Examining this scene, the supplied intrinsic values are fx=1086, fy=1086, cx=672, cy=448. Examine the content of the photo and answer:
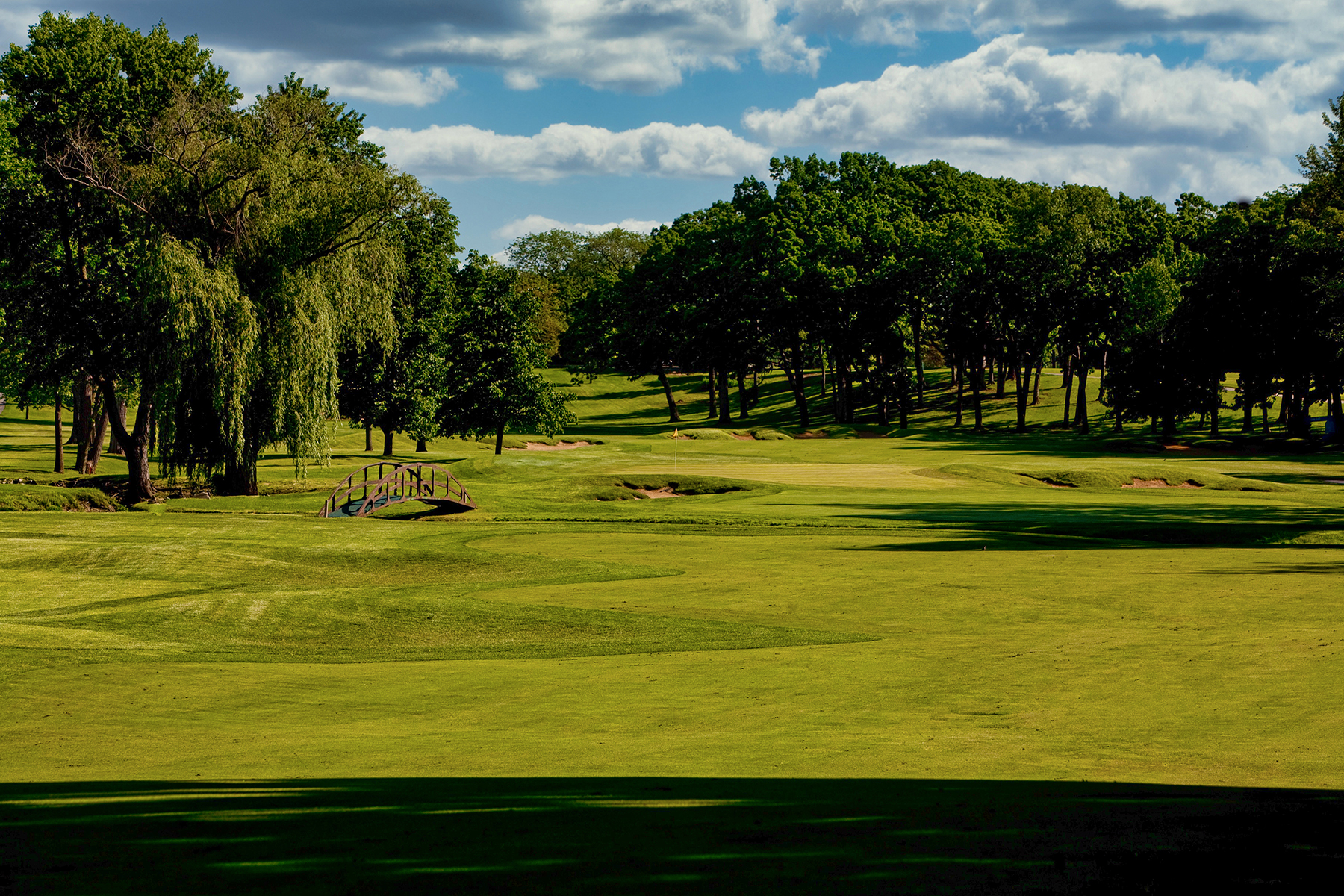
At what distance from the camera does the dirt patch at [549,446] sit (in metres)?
77.9

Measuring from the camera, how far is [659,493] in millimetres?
45094

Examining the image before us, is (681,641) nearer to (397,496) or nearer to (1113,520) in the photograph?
(1113,520)

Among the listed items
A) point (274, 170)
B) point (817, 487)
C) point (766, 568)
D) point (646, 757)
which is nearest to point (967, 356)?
point (817, 487)

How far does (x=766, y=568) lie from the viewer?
25.0m

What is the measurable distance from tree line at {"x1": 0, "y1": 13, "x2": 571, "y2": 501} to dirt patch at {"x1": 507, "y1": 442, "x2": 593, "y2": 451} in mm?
30851

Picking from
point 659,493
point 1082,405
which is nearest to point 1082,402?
point 1082,405

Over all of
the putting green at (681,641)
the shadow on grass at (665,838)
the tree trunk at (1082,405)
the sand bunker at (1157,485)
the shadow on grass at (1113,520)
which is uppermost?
the tree trunk at (1082,405)

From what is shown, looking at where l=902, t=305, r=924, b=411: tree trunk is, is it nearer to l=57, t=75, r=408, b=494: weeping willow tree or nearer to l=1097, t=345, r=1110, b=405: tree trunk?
l=1097, t=345, r=1110, b=405: tree trunk

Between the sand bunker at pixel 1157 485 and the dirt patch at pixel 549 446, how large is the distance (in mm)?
39667

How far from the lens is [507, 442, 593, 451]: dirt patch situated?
77.9 meters

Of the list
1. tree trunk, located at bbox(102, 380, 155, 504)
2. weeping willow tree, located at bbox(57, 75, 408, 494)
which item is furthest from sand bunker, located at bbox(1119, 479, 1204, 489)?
tree trunk, located at bbox(102, 380, 155, 504)

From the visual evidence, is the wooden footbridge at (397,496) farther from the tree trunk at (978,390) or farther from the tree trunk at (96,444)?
the tree trunk at (978,390)

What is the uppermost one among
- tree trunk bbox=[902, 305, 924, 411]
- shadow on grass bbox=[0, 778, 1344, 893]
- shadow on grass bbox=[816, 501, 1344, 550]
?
tree trunk bbox=[902, 305, 924, 411]

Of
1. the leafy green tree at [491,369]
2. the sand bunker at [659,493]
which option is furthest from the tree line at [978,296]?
the sand bunker at [659,493]
